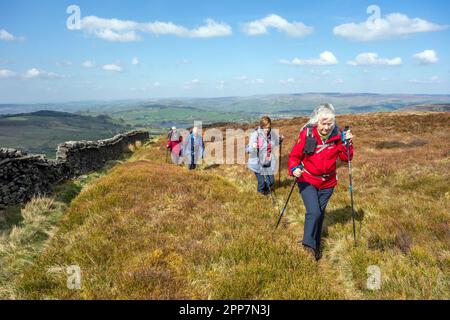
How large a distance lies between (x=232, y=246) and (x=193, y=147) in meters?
11.2

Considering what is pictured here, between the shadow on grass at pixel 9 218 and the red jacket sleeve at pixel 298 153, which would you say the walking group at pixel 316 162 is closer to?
the red jacket sleeve at pixel 298 153

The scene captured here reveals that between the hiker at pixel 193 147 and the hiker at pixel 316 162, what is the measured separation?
35.3ft

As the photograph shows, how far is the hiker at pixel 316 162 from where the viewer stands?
5.71 meters

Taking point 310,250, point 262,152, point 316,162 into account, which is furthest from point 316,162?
point 262,152

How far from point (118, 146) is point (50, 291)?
85.8 ft

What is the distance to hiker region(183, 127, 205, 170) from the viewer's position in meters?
16.4

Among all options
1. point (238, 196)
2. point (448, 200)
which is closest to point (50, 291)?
point (238, 196)

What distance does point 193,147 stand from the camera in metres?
16.5

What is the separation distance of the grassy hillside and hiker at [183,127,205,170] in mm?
5482

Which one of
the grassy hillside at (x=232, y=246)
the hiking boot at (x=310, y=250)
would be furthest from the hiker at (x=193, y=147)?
the hiking boot at (x=310, y=250)

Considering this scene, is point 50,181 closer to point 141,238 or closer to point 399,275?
point 141,238

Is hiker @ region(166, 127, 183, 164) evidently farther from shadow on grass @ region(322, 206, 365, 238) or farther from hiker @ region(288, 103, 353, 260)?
hiker @ region(288, 103, 353, 260)

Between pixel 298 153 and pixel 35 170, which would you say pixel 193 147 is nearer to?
pixel 35 170

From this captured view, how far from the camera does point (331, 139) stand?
226 inches
